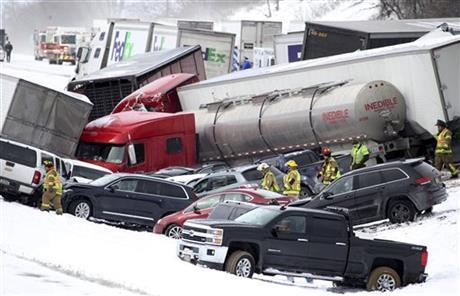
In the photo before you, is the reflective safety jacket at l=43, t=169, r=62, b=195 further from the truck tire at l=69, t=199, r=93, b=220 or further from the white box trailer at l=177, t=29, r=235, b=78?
the white box trailer at l=177, t=29, r=235, b=78

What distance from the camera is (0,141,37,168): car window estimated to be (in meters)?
28.1

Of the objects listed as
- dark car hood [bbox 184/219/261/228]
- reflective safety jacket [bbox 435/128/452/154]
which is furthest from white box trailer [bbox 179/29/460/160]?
dark car hood [bbox 184/219/261/228]

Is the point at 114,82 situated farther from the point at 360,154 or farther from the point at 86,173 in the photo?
the point at 360,154

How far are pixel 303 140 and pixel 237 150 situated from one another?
104 inches

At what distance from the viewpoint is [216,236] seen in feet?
62.4

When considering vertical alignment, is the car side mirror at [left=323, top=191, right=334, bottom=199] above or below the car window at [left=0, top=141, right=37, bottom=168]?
below

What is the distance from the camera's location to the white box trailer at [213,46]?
2076 inches

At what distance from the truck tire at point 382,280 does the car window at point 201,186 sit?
9.11 meters

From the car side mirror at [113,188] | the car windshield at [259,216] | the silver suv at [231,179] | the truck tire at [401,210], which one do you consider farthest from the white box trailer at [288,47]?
the car windshield at [259,216]

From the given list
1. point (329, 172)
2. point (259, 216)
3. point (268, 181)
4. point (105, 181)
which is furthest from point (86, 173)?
point (259, 216)

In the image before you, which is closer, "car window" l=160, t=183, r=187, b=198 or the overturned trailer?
"car window" l=160, t=183, r=187, b=198

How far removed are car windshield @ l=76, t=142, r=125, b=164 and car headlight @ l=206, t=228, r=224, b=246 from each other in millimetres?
14499

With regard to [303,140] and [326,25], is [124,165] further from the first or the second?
[326,25]

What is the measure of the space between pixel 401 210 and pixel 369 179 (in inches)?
38.0
